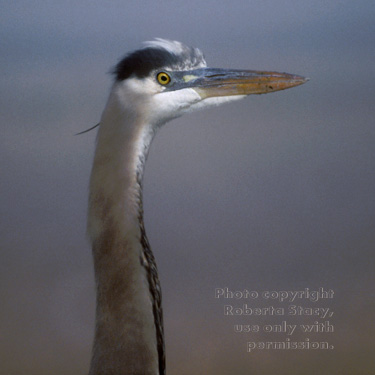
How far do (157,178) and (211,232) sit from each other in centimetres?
22

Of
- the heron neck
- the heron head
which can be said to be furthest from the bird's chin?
the heron neck

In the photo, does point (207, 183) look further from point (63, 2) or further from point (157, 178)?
point (63, 2)

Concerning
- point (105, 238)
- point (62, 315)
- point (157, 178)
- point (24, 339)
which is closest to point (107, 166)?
point (105, 238)

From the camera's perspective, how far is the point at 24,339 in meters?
1.46

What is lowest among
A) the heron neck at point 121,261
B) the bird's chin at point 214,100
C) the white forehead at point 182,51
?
the heron neck at point 121,261

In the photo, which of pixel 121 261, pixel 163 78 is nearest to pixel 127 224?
pixel 121 261

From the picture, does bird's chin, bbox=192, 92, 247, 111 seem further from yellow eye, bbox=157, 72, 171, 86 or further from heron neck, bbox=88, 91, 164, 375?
heron neck, bbox=88, 91, 164, 375

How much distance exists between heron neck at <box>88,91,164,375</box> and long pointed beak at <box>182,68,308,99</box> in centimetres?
22

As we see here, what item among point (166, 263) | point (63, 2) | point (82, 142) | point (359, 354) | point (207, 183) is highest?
point (63, 2)

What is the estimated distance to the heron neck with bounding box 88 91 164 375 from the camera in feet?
3.10

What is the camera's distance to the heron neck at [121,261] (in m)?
0.94

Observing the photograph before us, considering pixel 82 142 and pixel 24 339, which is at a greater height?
pixel 82 142

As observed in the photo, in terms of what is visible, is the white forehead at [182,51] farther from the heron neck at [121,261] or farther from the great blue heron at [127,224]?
the heron neck at [121,261]

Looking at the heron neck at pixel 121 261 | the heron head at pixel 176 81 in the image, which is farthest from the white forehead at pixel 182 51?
the heron neck at pixel 121 261
